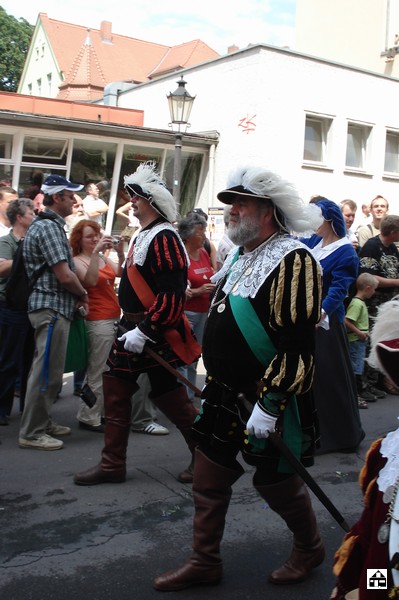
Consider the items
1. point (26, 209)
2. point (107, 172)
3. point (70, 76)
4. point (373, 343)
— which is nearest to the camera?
point (373, 343)

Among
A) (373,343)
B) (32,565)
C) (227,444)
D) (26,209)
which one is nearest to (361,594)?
(373,343)

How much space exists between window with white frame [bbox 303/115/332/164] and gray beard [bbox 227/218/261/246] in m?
14.3

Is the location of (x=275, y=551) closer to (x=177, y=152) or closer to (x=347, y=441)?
(x=347, y=441)

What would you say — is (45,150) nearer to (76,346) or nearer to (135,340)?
(76,346)

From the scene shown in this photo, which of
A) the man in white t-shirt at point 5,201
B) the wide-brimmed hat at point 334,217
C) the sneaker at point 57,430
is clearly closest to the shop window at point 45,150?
the man in white t-shirt at point 5,201

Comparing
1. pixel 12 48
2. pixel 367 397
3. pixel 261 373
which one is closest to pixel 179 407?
pixel 261 373

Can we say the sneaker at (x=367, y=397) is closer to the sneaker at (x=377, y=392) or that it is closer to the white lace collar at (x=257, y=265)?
the sneaker at (x=377, y=392)

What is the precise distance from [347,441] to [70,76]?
32.8 metres

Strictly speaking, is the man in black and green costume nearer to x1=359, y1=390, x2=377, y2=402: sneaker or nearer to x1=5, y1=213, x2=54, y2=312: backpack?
x1=5, y1=213, x2=54, y2=312: backpack

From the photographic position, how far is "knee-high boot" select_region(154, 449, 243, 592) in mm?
3090

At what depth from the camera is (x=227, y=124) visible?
647 inches

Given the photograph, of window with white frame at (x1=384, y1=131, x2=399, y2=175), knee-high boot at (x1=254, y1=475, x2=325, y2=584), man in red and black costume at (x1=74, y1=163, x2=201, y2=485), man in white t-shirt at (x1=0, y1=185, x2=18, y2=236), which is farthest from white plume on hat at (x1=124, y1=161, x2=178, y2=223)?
window with white frame at (x1=384, y1=131, x2=399, y2=175)

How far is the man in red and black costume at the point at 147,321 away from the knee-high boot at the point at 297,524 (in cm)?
119

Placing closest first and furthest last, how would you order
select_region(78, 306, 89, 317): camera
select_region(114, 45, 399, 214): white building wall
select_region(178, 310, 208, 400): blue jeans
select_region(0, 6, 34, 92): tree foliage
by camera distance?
select_region(78, 306, 89, 317): camera, select_region(178, 310, 208, 400): blue jeans, select_region(114, 45, 399, 214): white building wall, select_region(0, 6, 34, 92): tree foliage
